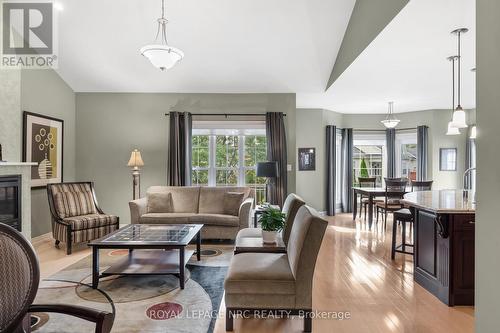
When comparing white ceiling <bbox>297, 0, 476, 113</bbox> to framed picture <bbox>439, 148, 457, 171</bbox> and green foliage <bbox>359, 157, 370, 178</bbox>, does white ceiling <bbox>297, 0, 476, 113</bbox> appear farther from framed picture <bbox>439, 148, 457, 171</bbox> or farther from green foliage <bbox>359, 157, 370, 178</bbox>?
green foliage <bbox>359, 157, 370, 178</bbox>

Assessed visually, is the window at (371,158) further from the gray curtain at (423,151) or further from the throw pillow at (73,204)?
the throw pillow at (73,204)

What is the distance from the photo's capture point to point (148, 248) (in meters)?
3.12

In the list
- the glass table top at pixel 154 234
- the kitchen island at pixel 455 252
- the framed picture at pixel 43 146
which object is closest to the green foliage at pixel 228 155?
the glass table top at pixel 154 234

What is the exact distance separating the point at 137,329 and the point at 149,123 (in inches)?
173

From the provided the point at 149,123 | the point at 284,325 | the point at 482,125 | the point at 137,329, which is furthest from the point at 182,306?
the point at 149,123

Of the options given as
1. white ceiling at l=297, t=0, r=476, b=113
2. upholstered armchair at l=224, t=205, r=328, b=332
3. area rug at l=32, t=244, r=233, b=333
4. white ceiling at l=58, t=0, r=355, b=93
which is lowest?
area rug at l=32, t=244, r=233, b=333

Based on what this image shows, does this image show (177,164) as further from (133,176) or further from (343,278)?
(343,278)

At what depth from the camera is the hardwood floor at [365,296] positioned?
8.07ft

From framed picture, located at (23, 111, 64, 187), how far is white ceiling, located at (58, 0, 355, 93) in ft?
3.44

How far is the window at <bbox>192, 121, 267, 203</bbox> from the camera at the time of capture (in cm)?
620

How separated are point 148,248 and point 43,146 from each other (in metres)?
3.35

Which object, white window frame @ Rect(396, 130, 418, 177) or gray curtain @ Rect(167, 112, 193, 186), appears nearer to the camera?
gray curtain @ Rect(167, 112, 193, 186)

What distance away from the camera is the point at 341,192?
26.2ft
